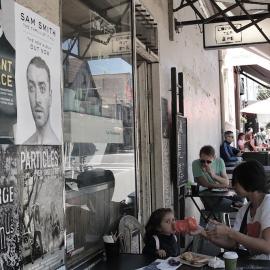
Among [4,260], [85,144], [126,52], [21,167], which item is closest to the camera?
[4,260]

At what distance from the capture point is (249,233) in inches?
118

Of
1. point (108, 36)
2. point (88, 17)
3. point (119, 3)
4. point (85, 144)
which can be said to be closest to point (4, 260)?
point (85, 144)

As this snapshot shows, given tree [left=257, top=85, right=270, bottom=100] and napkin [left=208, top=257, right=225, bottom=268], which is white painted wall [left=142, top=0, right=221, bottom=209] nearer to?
napkin [left=208, top=257, right=225, bottom=268]

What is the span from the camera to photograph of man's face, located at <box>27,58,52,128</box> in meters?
2.30

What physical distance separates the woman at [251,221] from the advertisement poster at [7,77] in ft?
4.79

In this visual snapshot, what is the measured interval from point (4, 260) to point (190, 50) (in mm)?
6134

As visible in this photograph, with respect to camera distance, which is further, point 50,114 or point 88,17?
point 88,17

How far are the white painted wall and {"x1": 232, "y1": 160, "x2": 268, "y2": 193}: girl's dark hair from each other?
92.4 inches

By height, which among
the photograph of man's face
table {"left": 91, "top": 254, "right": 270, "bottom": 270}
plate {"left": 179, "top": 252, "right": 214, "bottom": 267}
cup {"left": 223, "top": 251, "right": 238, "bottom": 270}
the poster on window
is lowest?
table {"left": 91, "top": 254, "right": 270, "bottom": 270}

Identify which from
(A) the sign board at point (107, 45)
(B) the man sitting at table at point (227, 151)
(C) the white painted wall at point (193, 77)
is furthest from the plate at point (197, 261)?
(B) the man sitting at table at point (227, 151)

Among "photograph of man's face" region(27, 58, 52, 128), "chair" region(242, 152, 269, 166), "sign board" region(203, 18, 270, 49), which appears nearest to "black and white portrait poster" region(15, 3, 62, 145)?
"photograph of man's face" region(27, 58, 52, 128)

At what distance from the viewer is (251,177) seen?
2961mm

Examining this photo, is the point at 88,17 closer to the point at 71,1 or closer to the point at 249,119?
the point at 71,1

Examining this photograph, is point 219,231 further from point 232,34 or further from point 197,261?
point 232,34
